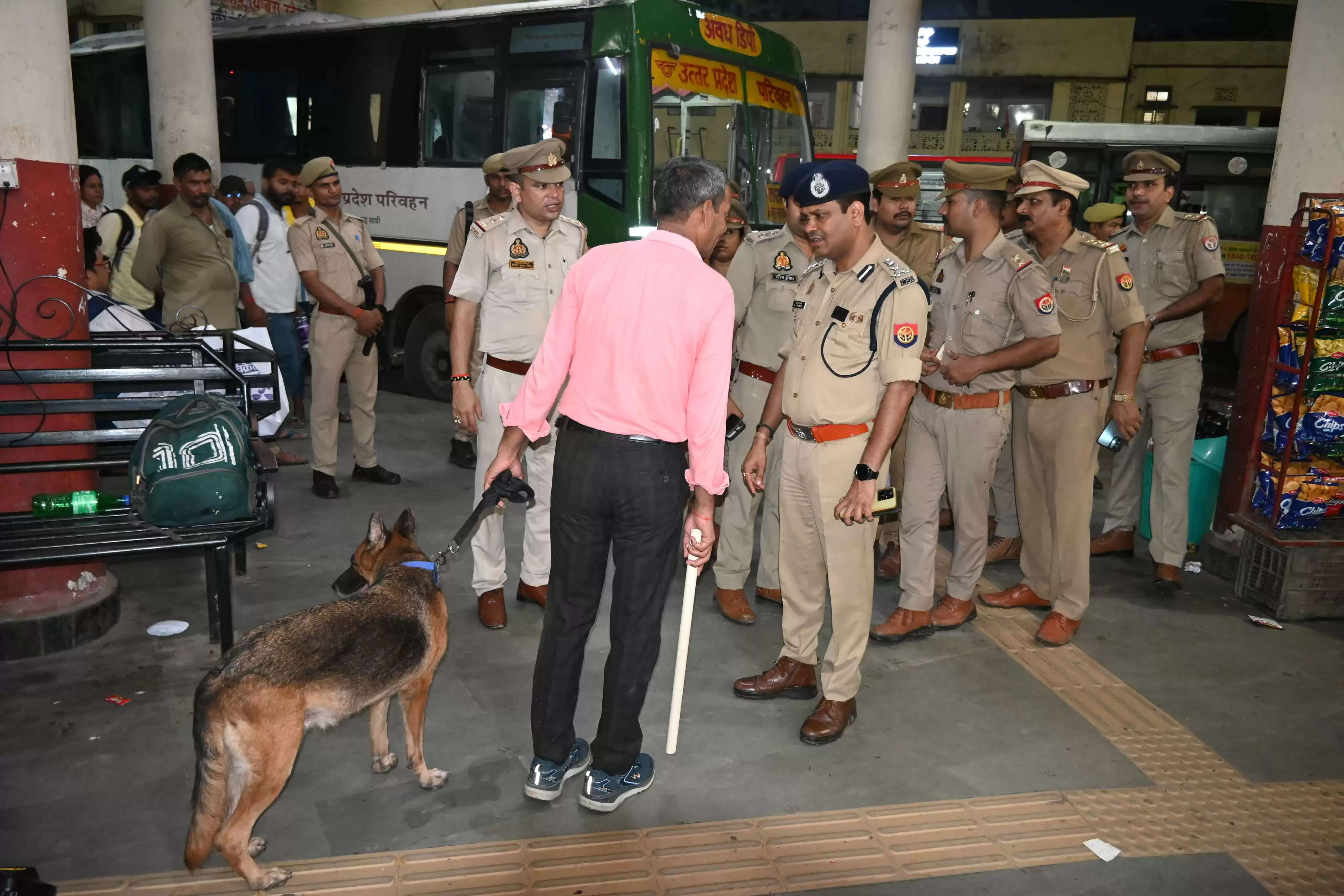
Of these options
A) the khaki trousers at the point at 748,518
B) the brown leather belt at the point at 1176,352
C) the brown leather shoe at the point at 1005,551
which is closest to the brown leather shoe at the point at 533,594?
the khaki trousers at the point at 748,518

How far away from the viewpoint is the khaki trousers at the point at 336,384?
20.7 ft

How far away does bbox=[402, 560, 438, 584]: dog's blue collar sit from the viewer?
3.19 m

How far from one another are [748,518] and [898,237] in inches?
72.2

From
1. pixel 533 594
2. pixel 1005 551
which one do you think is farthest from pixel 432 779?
pixel 1005 551

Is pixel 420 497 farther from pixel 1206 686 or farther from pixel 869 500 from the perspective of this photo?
pixel 1206 686

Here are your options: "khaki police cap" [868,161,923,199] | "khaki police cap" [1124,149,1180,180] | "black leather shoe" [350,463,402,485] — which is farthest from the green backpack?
"khaki police cap" [1124,149,1180,180]

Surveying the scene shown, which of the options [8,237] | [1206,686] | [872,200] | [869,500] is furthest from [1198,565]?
[8,237]

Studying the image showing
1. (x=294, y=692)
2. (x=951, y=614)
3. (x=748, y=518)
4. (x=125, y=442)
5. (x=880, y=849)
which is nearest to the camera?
(x=294, y=692)

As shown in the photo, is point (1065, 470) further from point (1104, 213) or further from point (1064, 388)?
point (1104, 213)

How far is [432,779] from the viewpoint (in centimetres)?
321

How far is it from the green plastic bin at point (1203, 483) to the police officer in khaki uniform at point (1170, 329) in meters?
0.32

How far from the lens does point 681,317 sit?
2846mm

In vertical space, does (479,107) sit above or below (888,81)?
below

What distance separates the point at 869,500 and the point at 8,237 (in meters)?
3.51
